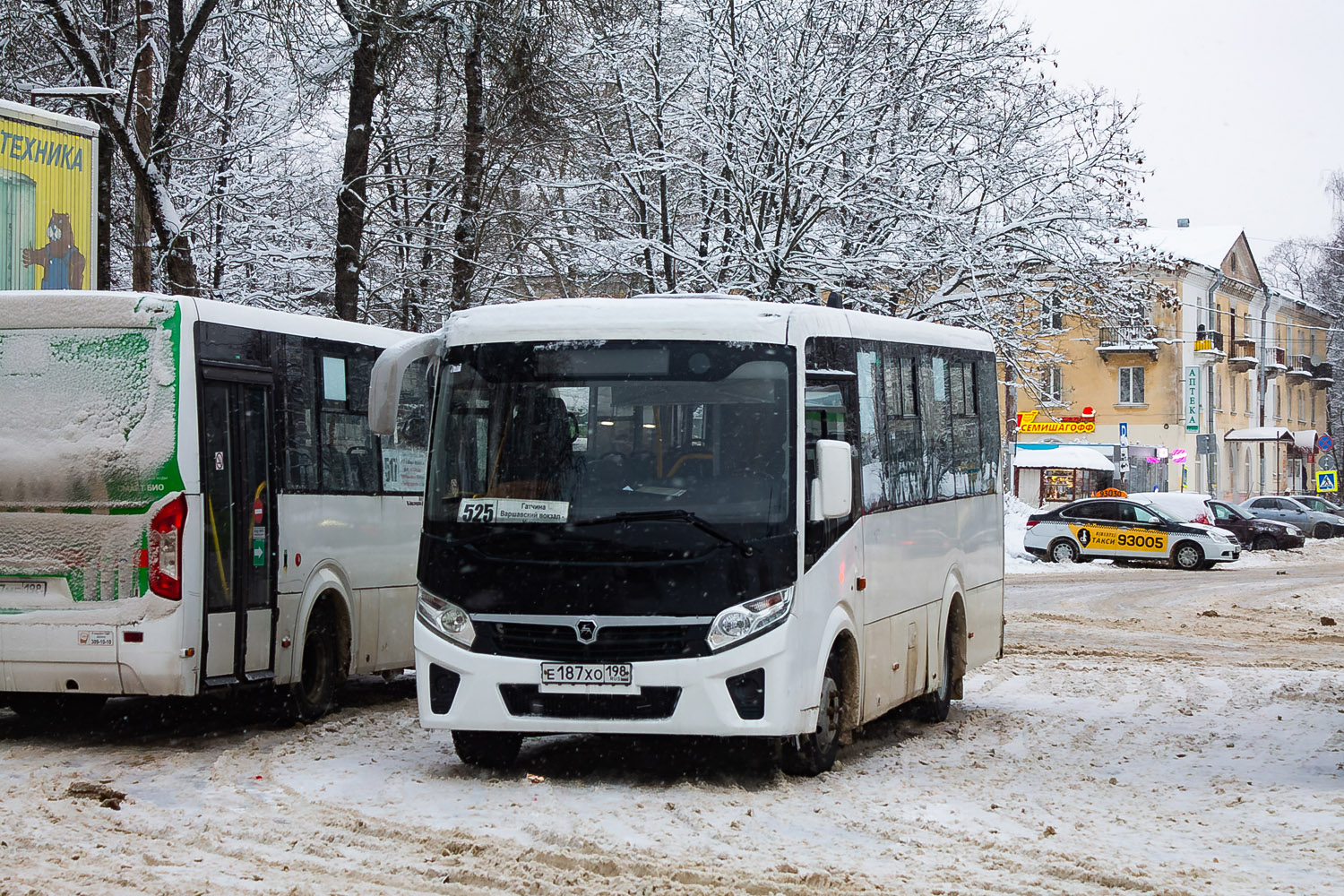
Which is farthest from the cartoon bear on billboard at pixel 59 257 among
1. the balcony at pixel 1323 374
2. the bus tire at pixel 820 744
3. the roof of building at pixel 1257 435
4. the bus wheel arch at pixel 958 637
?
the balcony at pixel 1323 374

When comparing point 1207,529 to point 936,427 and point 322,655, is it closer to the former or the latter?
point 936,427

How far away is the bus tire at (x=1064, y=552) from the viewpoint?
40469mm

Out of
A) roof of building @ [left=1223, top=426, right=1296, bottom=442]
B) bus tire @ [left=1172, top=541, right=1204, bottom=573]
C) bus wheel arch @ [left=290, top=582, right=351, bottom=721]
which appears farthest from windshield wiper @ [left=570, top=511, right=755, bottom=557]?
roof of building @ [left=1223, top=426, right=1296, bottom=442]

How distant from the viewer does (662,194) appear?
1105 inches

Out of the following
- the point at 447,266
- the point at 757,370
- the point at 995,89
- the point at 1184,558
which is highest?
the point at 995,89

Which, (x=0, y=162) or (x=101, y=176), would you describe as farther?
(x=101, y=176)

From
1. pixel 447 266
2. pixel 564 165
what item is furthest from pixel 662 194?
pixel 447 266

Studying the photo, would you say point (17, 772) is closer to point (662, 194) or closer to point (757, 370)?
point (757, 370)

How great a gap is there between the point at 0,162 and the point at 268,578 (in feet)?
28.3

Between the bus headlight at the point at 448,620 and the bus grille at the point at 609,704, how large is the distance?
49 cm

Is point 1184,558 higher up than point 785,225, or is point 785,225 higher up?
point 785,225

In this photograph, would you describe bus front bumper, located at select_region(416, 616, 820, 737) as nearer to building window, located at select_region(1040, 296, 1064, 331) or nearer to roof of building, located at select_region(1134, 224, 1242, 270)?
building window, located at select_region(1040, 296, 1064, 331)

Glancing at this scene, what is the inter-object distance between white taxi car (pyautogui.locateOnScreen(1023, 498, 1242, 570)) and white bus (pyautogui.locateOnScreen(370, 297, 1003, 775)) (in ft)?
98.6

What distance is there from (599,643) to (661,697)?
0.44 metres
